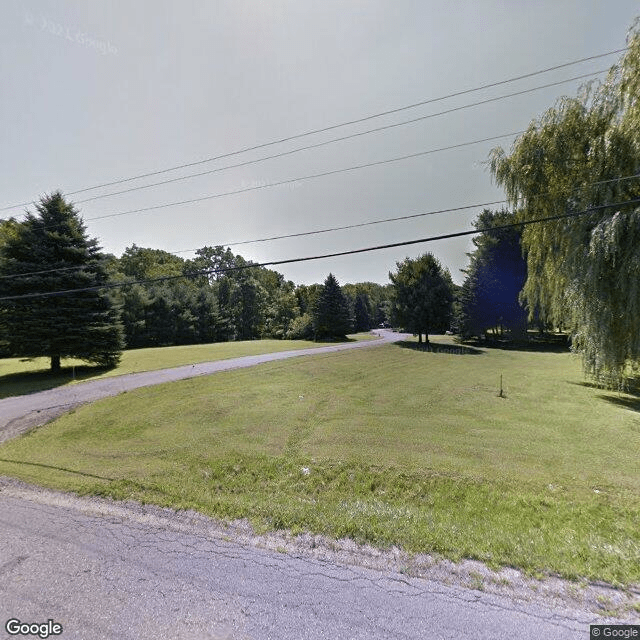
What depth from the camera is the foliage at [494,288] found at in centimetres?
3459

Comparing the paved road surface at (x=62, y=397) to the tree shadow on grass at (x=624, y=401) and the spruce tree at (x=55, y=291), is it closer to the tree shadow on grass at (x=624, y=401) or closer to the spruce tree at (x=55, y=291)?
the spruce tree at (x=55, y=291)

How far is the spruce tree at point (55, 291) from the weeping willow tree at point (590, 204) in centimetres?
1891

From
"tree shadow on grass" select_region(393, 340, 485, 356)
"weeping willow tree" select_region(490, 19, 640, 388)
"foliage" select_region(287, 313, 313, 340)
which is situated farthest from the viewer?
"foliage" select_region(287, 313, 313, 340)

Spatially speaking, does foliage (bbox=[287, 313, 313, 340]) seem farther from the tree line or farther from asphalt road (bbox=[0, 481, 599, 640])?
asphalt road (bbox=[0, 481, 599, 640])

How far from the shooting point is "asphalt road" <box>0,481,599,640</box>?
2.38 metres

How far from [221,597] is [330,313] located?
4014 centimetres

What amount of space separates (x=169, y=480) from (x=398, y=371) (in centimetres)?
1316

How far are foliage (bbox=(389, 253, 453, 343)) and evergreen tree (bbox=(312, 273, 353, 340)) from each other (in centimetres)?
1118

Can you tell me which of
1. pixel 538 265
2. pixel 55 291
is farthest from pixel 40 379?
pixel 538 265

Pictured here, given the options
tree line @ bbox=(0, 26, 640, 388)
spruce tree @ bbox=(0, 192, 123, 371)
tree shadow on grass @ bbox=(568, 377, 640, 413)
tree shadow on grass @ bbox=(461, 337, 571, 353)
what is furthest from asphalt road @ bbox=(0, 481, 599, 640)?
tree shadow on grass @ bbox=(461, 337, 571, 353)

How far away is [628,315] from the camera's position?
8.30 metres

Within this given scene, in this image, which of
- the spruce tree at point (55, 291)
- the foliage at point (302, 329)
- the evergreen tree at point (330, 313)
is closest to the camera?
the spruce tree at point (55, 291)

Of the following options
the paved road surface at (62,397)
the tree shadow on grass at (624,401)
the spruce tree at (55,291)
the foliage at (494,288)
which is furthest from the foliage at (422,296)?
the spruce tree at (55,291)

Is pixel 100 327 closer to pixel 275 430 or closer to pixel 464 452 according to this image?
pixel 275 430
